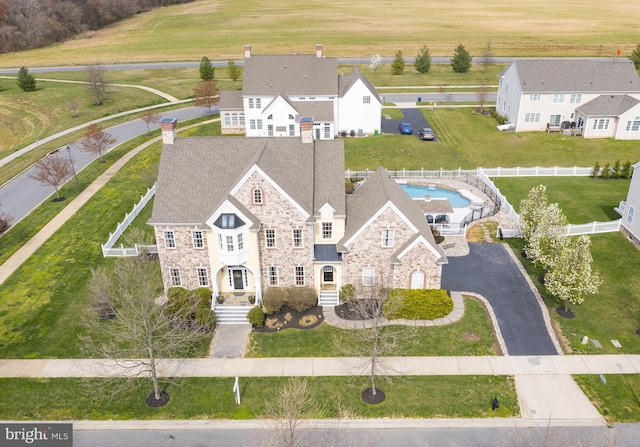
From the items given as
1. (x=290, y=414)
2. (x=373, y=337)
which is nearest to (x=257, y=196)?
(x=373, y=337)

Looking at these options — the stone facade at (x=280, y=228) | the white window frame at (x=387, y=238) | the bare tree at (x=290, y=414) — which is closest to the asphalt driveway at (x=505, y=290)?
the white window frame at (x=387, y=238)

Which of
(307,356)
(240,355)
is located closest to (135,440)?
(240,355)

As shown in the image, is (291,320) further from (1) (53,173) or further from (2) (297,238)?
(1) (53,173)

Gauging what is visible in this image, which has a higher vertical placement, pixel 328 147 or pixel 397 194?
pixel 328 147

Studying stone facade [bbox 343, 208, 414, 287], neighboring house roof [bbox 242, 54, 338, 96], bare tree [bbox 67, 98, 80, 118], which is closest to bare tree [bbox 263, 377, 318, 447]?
stone facade [bbox 343, 208, 414, 287]

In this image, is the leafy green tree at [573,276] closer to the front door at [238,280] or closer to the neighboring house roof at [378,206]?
the neighboring house roof at [378,206]

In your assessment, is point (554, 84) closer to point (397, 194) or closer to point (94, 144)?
point (397, 194)

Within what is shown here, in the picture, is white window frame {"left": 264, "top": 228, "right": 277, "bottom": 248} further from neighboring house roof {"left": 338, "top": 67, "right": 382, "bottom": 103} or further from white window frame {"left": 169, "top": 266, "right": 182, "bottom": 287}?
neighboring house roof {"left": 338, "top": 67, "right": 382, "bottom": 103}
